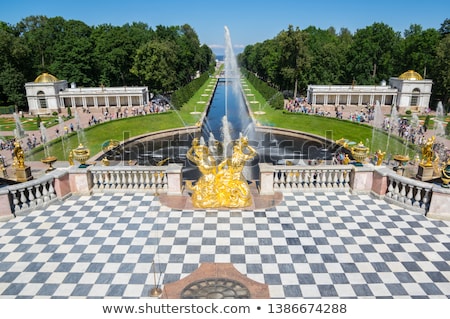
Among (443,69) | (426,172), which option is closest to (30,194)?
(426,172)

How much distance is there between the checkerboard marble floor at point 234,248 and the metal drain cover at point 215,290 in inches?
30.9

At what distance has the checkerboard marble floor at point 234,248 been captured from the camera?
36.9 ft

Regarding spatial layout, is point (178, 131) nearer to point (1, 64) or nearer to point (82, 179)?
point (82, 179)

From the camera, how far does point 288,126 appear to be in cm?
5775

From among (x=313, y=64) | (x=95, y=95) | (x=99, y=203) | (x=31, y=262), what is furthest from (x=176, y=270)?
(x=313, y=64)

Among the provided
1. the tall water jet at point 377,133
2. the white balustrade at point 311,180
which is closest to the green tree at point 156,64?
the tall water jet at point 377,133

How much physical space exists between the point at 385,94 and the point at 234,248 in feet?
243

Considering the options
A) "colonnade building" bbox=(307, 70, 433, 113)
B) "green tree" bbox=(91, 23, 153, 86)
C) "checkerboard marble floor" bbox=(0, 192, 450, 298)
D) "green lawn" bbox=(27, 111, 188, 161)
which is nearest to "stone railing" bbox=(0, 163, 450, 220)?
"checkerboard marble floor" bbox=(0, 192, 450, 298)

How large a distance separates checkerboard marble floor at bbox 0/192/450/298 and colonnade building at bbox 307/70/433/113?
214 ft

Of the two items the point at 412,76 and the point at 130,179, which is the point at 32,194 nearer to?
the point at 130,179

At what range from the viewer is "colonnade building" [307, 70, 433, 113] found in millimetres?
73562

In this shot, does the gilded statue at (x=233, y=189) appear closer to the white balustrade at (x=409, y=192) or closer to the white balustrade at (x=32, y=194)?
the white balustrade at (x=409, y=192)

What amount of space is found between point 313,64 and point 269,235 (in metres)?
78.4

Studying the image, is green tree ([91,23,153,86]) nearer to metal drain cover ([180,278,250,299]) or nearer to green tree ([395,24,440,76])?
green tree ([395,24,440,76])
